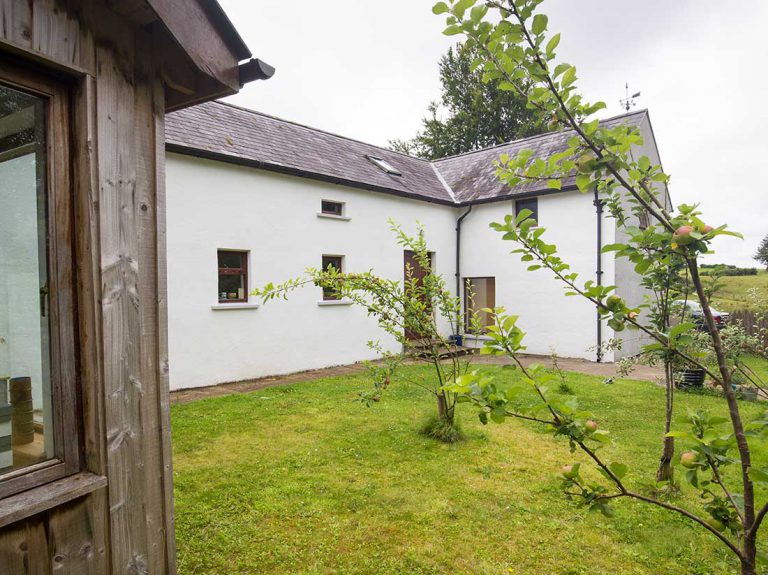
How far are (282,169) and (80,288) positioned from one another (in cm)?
856

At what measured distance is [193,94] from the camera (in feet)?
8.16

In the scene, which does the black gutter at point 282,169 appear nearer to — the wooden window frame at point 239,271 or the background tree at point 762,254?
the wooden window frame at point 239,271

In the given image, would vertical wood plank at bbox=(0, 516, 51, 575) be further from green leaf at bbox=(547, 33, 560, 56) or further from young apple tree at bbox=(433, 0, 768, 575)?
green leaf at bbox=(547, 33, 560, 56)

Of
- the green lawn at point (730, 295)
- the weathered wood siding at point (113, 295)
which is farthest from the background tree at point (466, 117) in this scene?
the weathered wood siding at point (113, 295)

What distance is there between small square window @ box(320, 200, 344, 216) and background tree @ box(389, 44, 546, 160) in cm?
1941

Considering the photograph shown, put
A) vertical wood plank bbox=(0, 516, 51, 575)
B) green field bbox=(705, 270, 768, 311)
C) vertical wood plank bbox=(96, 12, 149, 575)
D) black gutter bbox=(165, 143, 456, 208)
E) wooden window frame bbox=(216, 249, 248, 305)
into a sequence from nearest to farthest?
1. vertical wood plank bbox=(0, 516, 51, 575)
2. vertical wood plank bbox=(96, 12, 149, 575)
3. green field bbox=(705, 270, 768, 311)
4. black gutter bbox=(165, 143, 456, 208)
5. wooden window frame bbox=(216, 249, 248, 305)

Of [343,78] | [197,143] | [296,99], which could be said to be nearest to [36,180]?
[197,143]

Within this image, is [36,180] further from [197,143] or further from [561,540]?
[197,143]

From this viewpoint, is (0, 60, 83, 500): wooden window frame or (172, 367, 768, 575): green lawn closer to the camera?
(0, 60, 83, 500): wooden window frame

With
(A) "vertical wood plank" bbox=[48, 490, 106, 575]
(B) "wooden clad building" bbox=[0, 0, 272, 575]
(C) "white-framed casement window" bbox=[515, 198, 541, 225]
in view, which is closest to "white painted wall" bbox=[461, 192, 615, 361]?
(C) "white-framed casement window" bbox=[515, 198, 541, 225]

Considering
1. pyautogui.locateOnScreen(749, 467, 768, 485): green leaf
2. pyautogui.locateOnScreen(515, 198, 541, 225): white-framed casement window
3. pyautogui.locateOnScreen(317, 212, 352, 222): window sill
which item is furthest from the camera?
pyautogui.locateOnScreen(515, 198, 541, 225): white-framed casement window

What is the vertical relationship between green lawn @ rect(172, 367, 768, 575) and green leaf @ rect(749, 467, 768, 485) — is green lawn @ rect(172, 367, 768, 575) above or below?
below

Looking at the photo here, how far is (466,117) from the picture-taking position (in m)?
28.1

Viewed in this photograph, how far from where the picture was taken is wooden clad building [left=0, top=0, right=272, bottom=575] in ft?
5.50
